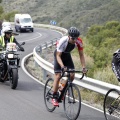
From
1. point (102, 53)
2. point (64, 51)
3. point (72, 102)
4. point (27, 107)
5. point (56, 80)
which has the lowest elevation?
point (102, 53)

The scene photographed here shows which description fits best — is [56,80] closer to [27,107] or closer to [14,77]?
[27,107]

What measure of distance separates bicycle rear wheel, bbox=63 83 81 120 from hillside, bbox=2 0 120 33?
6077cm

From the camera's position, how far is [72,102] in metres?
8.23

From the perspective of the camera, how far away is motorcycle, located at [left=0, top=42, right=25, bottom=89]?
11898 millimetres

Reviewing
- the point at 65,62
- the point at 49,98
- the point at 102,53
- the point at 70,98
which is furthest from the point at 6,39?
the point at 102,53

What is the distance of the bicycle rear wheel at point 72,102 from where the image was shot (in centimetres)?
804

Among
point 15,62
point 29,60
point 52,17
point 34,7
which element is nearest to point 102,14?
point 52,17

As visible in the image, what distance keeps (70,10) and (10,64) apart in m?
77.4

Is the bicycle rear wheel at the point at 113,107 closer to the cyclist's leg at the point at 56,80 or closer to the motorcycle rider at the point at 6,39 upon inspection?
the cyclist's leg at the point at 56,80

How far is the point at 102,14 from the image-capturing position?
76.2 metres

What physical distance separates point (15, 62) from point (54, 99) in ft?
12.3

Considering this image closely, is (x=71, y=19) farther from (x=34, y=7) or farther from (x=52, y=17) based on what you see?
(x=34, y=7)

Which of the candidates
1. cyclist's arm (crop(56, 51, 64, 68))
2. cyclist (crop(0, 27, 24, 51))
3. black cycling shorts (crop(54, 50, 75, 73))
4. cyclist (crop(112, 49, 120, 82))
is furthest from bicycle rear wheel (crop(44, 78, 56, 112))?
cyclist (crop(0, 27, 24, 51))

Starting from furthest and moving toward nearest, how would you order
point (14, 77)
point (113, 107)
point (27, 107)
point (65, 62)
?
point (14, 77) → point (27, 107) → point (65, 62) → point (113, 107)
